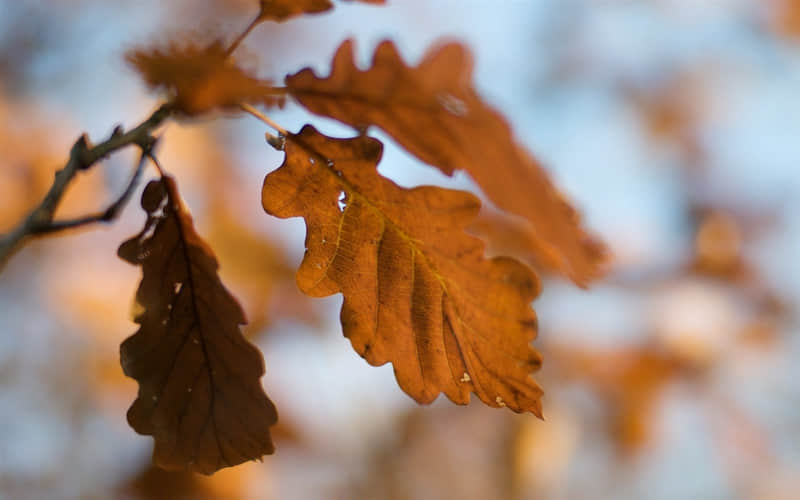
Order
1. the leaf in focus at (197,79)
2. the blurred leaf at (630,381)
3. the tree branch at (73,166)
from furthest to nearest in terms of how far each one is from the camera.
A: the blurred leaf at (630,381)
the tree branch at (73,166)
the leaf in focus at (197,79)

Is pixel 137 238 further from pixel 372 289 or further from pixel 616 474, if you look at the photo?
pixel 616 474

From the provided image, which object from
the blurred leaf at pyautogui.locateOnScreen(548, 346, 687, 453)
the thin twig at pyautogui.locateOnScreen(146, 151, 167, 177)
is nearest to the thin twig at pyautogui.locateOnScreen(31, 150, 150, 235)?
the thin twig at pyautogui.locateOnScreen(146, 151, 167, 177)

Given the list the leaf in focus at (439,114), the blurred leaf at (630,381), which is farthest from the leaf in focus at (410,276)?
the blurred leaf at (630,381)

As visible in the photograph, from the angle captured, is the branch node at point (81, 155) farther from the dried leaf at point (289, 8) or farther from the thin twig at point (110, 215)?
the dried leaf at point (289, 8)

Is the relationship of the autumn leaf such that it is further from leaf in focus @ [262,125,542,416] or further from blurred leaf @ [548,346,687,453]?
blurred leaf @ [548,346,687,453]

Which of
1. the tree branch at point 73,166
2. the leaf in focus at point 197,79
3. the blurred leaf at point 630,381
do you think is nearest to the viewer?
the leaf in focus at point 197,79

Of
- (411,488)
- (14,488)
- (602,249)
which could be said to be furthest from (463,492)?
(602,249)
